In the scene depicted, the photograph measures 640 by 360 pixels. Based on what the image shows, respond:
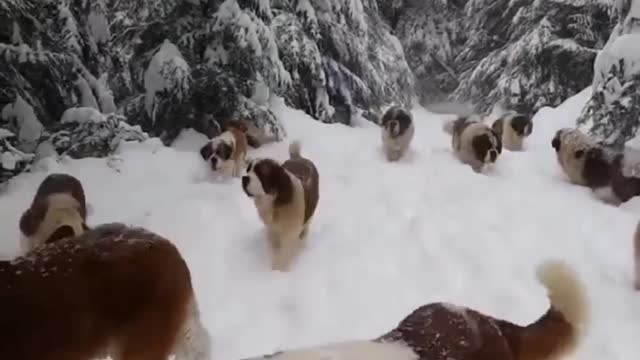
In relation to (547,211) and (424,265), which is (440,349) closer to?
(424,265)

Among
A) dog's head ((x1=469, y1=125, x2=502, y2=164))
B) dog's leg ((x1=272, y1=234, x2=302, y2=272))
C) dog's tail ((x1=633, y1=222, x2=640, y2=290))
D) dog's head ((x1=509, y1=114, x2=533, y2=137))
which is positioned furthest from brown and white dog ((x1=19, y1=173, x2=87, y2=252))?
dog's head ((x1=509, y1=114, x2=533, y2=137))

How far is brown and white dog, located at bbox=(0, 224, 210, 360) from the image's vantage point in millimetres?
2838

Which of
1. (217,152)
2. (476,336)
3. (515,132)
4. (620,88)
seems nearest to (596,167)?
(620,88)

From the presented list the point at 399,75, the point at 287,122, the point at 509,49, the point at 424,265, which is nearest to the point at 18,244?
the point at 424,265

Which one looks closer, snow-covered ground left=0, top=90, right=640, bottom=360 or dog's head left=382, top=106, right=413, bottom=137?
snow-covered ground left=0, top=90, right=640, bottom=360

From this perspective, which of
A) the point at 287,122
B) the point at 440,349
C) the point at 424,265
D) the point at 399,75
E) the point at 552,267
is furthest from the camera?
the point at 399,75

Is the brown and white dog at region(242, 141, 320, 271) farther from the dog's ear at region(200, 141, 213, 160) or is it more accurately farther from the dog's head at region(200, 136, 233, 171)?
the dog's ear at region(200, 141, 213, 160)

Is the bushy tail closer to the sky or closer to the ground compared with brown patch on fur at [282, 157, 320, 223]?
closer to the sky

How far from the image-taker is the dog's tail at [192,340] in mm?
3406

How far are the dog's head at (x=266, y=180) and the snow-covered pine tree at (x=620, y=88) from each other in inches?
178

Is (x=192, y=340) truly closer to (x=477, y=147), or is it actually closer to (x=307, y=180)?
(x=307, y=180)

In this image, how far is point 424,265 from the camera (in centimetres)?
569

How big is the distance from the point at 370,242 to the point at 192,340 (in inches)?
113

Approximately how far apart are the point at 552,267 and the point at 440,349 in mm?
799
